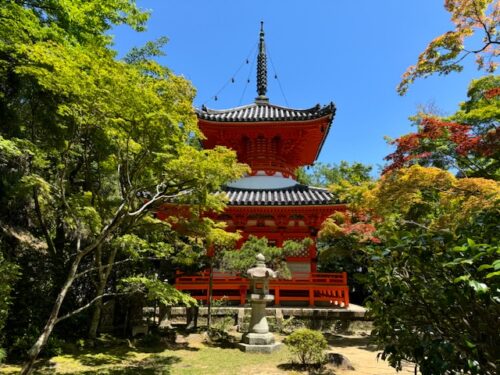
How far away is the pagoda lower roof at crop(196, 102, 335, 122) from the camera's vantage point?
13.9m

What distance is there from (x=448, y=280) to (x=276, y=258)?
28.4 feet

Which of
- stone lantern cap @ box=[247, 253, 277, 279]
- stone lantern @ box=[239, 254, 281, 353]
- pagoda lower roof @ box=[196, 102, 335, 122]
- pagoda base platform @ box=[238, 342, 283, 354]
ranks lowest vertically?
pagoda base platform @ box=[238, 342, 283, 354]

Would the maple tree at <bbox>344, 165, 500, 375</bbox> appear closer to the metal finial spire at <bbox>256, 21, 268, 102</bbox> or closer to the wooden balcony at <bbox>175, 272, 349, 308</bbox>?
the wooden balcony at <bbox>175, 272, 349, 308</bbox>

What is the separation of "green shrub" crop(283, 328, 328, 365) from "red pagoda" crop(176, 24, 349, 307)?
5140mm

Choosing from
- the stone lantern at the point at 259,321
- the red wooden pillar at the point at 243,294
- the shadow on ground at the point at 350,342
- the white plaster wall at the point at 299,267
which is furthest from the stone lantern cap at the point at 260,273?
the white plaster wall at the point at 299,267

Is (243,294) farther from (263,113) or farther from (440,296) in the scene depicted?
(440,296)

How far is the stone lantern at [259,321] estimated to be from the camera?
28.1 feet

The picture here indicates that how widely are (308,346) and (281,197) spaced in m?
6.85

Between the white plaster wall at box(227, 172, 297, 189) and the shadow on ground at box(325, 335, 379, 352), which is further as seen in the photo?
the white plaster wall at box(227, 172, 297, 189)

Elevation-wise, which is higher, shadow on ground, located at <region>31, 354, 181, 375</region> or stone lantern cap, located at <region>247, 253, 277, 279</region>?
stone lantern cap, located at <region>247, 253, 277, 279</region>

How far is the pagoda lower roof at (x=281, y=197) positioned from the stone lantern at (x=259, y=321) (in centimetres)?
326

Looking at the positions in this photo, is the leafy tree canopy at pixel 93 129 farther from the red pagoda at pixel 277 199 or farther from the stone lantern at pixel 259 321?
the red pagoda at pixel 277 199

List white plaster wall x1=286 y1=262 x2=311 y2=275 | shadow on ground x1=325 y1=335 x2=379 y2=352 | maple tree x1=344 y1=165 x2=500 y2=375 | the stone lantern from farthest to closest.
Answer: white plaster wall x1=286 y1=262 x2=311 y2=275 → shadow on ground x1=325 y1=335 x2=379 y2=352 → the stone lantern → maple tree x1=344 y1=165 x2=500 y2=375

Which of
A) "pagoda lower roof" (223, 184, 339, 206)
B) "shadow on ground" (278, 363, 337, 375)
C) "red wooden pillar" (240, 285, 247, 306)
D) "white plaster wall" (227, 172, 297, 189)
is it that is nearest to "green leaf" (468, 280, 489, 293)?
"shadow on ground" (278, 363, 337, 375)
